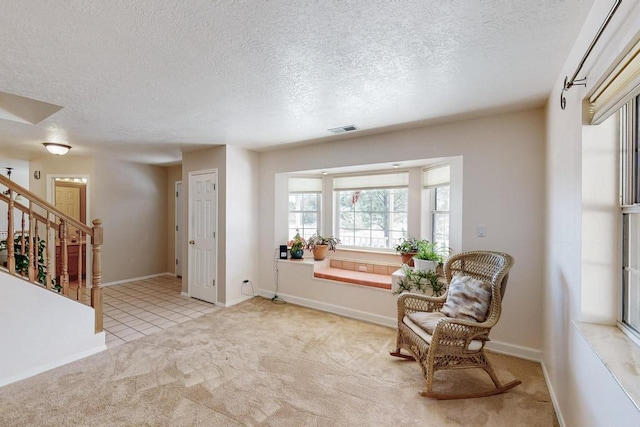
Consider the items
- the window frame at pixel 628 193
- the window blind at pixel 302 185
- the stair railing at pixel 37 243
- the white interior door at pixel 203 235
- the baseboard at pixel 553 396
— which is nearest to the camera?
the window frame at pixel 628 193

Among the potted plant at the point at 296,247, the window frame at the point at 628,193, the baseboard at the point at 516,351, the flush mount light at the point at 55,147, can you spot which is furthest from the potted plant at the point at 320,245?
the flush mount light at the point at 55,147

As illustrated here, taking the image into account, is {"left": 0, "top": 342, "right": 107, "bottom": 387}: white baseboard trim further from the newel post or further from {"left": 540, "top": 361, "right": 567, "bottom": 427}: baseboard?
{"left": 540, "top": 361, "right": 567, "bottom": 427}: baseboard

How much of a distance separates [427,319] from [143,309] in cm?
376

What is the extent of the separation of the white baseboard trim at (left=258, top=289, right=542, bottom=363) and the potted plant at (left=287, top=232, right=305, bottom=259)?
0.62 meters

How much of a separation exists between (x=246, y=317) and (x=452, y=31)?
3.58 metres

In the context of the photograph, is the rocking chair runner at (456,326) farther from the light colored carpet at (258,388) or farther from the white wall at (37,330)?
the white wall at (37,330)

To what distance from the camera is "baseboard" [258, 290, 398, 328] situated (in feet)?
11.2

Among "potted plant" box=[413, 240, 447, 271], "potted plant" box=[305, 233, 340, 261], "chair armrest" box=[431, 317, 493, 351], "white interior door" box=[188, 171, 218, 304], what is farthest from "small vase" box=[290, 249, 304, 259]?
"chair armrest" box=[431, 317, 493, 351]

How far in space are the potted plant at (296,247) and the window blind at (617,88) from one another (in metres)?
3.55

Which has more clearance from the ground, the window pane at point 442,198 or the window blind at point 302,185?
the window blind at point 302,185

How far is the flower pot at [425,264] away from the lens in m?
3.09

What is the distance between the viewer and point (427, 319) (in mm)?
2348

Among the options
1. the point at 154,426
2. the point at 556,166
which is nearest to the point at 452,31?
the point at 556,166

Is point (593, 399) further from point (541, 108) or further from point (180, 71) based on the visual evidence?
point (180, 71)
